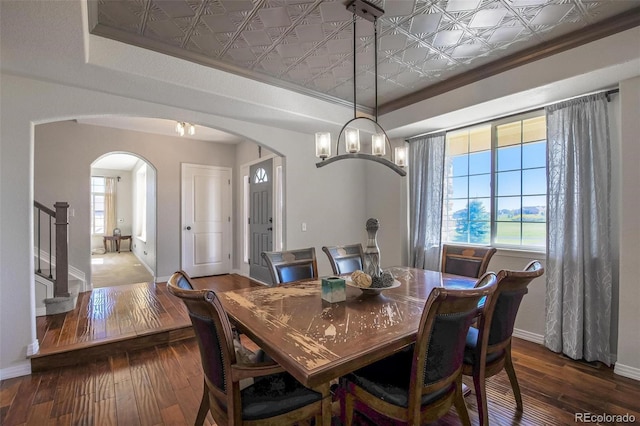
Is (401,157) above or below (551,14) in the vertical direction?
below

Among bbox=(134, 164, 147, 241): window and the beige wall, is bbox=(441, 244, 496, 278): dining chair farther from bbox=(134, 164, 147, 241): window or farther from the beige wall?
bbox=(134, 164, 147, 241): window

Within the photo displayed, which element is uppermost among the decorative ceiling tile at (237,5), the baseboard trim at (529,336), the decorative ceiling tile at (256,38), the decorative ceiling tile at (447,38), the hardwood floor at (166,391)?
the decorative ceiling tile at (447,38)

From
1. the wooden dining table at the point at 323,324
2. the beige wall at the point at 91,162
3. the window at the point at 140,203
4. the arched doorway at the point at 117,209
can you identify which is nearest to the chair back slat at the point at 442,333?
the wooden dining table at the point at 323,324

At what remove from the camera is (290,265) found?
8.33 feet

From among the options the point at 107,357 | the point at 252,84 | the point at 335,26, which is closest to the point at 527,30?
the point at 335,26

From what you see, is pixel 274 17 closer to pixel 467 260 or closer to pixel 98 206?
pixel 467 260

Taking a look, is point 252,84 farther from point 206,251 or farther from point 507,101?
point 206,251

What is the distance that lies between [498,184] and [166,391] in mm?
3798

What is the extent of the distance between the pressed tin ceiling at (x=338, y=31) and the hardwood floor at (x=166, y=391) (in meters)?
2.67

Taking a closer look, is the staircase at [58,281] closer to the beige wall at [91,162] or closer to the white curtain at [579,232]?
the beige wall at [91,162]

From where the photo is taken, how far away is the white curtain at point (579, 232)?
259 centimetres

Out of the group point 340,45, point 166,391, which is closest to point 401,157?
point 340,45

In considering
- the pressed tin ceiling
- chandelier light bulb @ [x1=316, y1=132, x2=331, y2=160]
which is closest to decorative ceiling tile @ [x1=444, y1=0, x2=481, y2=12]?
the pressed tin ceiling

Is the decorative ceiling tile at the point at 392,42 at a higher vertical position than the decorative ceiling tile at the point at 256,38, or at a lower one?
higher
